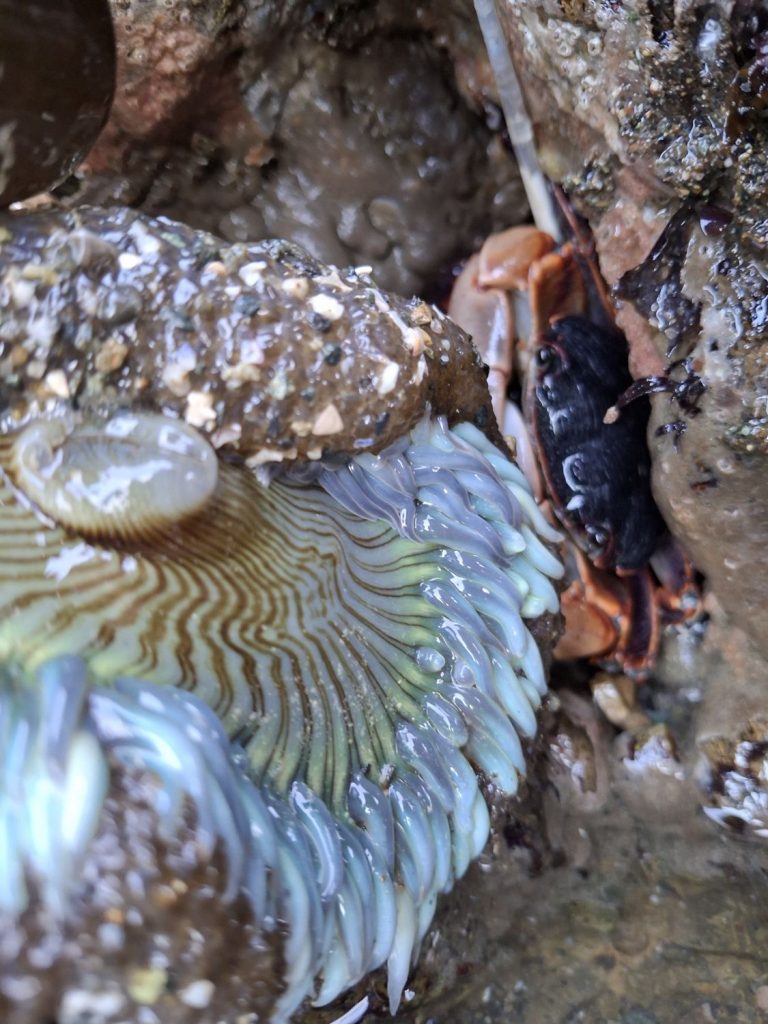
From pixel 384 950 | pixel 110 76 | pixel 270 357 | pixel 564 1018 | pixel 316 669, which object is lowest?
pixel 564 1018

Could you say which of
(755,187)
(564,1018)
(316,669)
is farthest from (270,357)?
(564,1018)

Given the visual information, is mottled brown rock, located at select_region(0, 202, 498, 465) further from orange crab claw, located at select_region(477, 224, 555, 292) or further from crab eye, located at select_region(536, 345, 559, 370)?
orange crab claw, located at select_region(477, 224, 555, 292)

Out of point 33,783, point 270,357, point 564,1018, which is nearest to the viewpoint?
point 33,783

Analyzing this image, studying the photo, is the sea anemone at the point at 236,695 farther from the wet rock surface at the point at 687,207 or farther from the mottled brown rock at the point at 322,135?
the mottled brown rock at the point at 322,135

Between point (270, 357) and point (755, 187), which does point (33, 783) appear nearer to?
point (270, 357)

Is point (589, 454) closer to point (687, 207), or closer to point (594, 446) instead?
point (594, 446)

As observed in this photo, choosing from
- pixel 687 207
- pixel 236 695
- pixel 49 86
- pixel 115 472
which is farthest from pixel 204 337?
pixel 687 207
